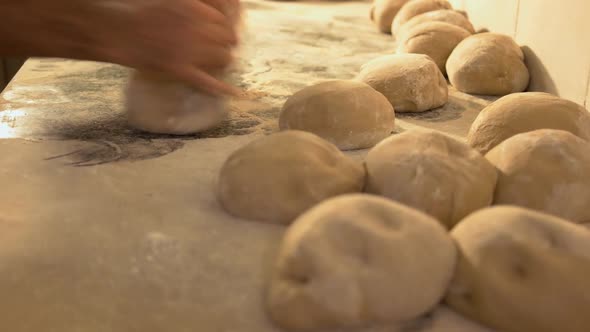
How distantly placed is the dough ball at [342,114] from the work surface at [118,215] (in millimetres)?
66

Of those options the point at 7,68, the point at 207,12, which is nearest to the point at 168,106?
the point at 207,12

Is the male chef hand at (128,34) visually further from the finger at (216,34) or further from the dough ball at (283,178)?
the dough ball at (283,178)

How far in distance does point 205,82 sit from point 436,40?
41.7 inches

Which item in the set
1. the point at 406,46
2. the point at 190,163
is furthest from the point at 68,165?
the point at 406,46

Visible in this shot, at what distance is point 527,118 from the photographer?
1.40 meters

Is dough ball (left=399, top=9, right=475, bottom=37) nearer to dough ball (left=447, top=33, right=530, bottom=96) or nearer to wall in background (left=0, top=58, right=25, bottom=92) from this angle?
dough ball (left=447, top=33, right=530, bottom=96)

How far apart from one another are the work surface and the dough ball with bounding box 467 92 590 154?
0.24 m

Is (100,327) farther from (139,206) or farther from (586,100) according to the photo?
(586,100)

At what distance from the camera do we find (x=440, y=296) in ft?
3.11

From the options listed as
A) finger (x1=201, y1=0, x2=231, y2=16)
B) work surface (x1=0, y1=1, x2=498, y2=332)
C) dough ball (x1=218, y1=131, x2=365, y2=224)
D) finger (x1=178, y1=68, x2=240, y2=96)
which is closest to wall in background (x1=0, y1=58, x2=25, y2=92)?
work surface (x1=0, y1=1, x2=498, y2=332)

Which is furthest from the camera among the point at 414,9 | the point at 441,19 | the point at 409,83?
the point at 414,9

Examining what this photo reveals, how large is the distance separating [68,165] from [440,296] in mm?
921

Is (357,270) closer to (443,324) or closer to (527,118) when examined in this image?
(443,324)

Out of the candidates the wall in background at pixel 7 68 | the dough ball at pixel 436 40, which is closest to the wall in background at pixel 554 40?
the dough ball at pixel 436 40
